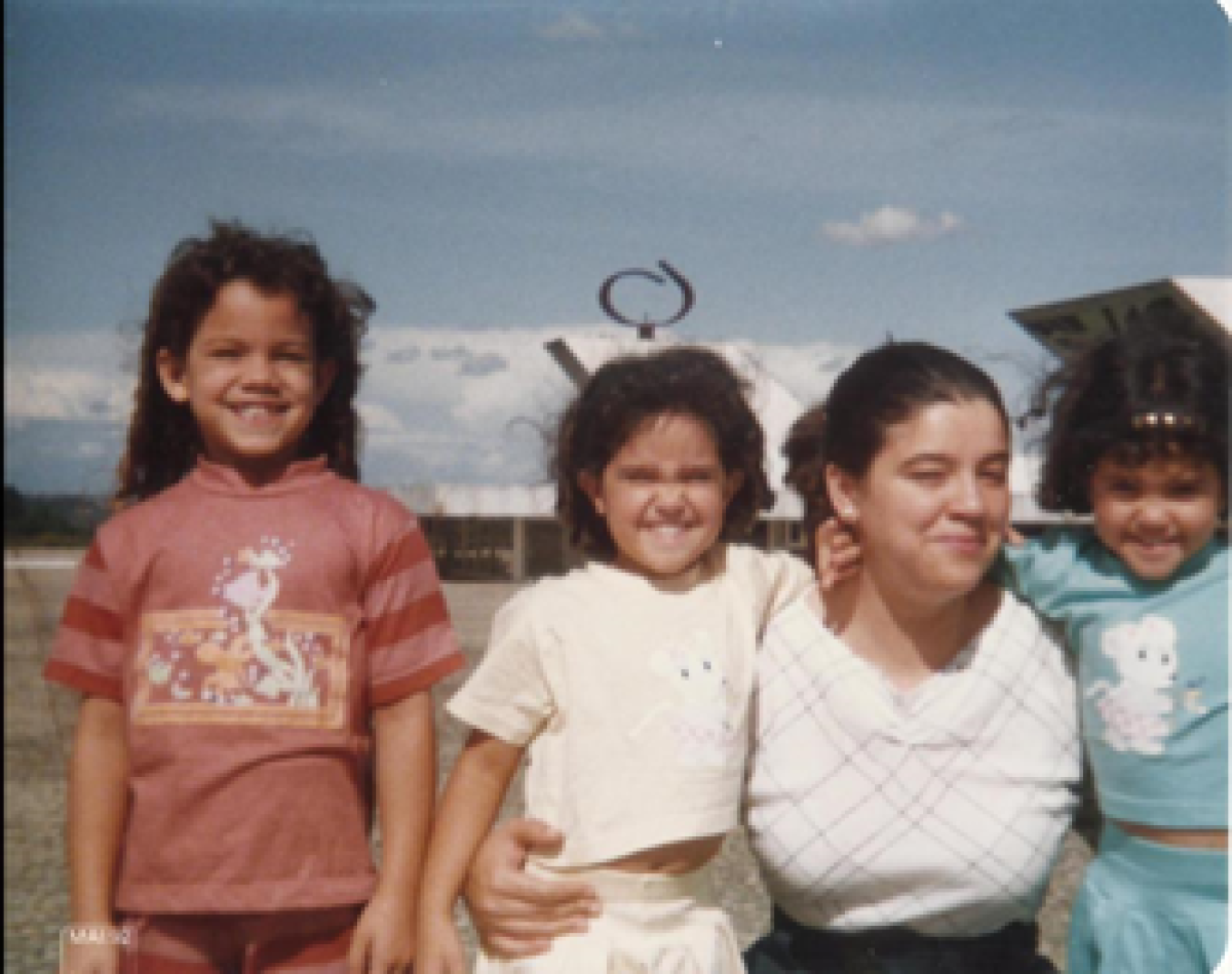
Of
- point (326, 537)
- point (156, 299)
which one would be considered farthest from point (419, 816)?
point (156, 299)

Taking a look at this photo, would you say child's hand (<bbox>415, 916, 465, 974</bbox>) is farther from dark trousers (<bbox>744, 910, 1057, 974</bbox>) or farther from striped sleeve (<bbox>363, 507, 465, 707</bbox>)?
dark trousers (<bbox>744, 910, 1057, 974</bbox>)

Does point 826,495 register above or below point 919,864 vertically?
above

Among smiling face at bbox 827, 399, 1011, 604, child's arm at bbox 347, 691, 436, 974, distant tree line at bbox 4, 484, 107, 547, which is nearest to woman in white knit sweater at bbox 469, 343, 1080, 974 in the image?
smiling face at bbox 827, 399, 1011, 604

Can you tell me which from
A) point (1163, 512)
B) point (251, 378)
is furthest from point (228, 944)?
point (1163, 512)

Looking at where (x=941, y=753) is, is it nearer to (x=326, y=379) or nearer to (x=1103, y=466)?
(x=1103, y=466)

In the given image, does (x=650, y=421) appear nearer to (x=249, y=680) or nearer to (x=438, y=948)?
(x=249, y=680)

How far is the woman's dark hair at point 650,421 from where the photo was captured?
7.58ft

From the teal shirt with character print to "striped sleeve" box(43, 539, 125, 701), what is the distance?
157cm

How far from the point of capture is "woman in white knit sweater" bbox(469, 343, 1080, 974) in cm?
221

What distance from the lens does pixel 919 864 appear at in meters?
2.21

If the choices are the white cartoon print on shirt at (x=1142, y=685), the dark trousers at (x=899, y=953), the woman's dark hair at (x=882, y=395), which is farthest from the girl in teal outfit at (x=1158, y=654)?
the woman's dark hair at (x=882, y=395)

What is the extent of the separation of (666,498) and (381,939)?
84cm

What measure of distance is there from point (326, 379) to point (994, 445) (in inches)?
44.2

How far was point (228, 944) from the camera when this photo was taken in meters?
2.19
